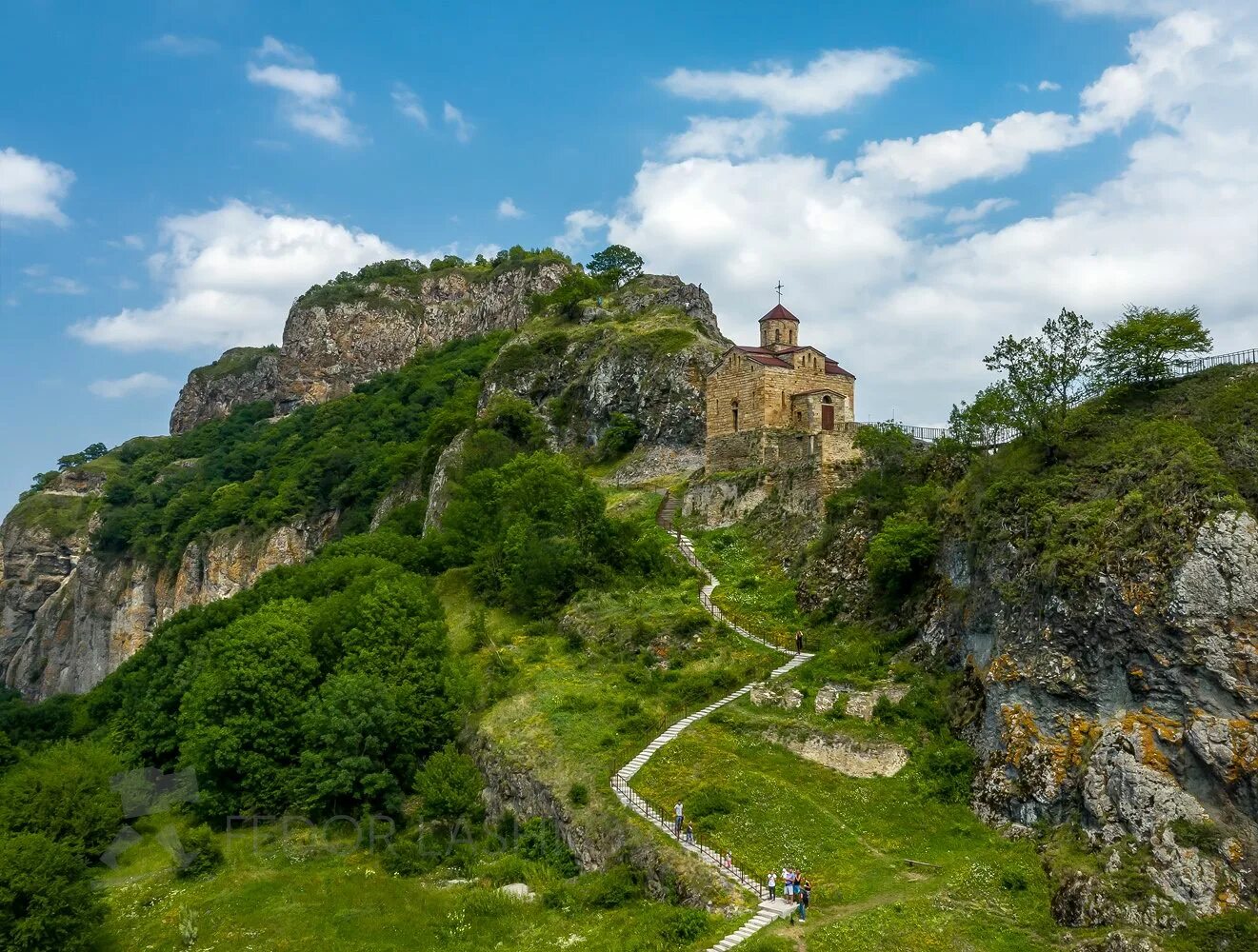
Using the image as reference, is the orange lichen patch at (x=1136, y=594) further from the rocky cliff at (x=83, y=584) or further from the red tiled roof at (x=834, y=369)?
the rocky cliff at (x=83, y=584)

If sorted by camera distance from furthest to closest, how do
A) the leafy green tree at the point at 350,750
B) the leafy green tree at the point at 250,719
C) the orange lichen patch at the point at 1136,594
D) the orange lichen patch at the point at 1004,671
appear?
the leafy green tree at the point at 250,719, the leafy green tree at the point at 350,750, the orange lichen patch at the point at 1004,671, the orange lichen patch at the point at 1136,594

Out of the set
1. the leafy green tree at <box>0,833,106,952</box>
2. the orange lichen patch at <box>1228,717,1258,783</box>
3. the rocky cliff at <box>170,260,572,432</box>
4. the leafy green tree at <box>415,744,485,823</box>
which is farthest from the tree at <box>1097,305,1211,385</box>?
the rocky cliff at <box>170,260,572,432</box>

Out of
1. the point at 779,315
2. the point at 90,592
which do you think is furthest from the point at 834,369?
the point at 90,592

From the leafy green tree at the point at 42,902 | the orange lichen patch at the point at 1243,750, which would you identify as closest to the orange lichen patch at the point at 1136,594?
the orange lichen patch at the point at 1243,750

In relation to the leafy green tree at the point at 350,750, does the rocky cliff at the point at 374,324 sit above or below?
above

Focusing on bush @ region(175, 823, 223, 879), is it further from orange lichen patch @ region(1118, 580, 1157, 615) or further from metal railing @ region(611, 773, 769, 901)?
orange lichen patch @ region(1118, 580, 1157, 615)

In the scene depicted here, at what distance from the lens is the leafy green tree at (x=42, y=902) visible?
28406 mm

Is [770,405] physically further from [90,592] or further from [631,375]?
[90,592]

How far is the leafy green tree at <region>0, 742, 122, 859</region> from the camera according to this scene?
1355 inches

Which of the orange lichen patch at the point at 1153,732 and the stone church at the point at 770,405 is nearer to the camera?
the orange lichen patch at the point at 1153,732

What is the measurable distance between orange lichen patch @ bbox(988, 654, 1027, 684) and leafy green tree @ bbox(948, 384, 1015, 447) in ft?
32.0

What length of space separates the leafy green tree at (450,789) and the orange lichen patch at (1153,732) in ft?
64.6

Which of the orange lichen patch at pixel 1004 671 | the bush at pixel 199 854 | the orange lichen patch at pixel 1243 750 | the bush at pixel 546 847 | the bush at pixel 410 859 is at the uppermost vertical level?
the orange lichen patch at pixel 1004 671

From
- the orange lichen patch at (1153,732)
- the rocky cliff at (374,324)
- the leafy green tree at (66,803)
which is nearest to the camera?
the orange lichen patch at (1153,732)
